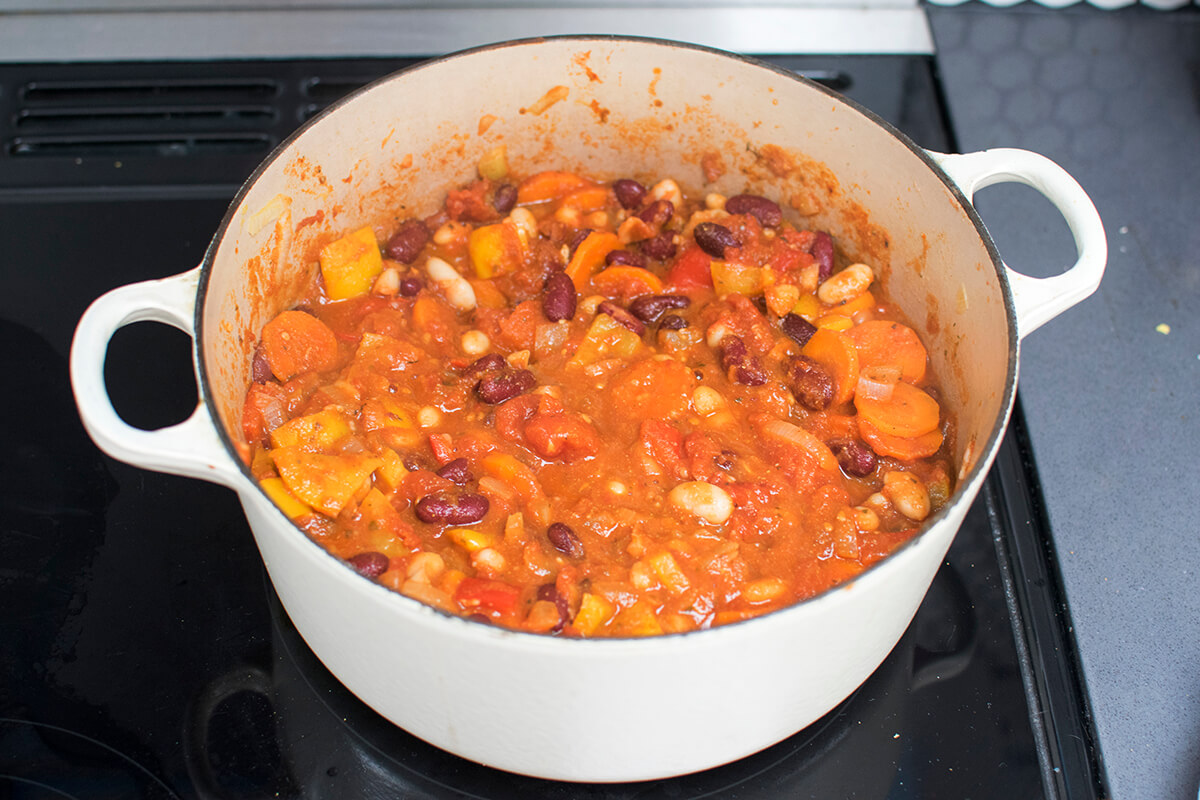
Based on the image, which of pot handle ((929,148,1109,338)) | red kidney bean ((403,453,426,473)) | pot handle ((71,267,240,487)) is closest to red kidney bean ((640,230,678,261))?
pot handle ((929,148,1109,338))

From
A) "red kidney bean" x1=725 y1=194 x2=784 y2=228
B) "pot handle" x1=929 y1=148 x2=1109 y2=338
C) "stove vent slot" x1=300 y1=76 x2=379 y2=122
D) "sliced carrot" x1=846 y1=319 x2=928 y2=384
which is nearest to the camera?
"pot handle" x1=929 y1=148 x2=1109 y2=338

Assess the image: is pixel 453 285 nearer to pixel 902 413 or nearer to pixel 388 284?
pixel 388 284

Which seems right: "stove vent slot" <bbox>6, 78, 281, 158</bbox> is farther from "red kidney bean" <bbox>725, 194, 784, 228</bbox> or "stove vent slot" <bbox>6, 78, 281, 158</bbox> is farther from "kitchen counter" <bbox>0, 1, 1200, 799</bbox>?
"red kidney bean" <bbox>725, 194, 784, 228</bbox>

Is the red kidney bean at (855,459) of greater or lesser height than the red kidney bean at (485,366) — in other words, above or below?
below

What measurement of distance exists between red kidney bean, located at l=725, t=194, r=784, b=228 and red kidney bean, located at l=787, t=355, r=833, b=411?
0.42 meters

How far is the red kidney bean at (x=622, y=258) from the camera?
7.52ft

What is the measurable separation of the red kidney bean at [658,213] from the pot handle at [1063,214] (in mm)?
640

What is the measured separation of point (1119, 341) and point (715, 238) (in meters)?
0.95

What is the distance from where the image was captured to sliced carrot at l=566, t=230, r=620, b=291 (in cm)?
230

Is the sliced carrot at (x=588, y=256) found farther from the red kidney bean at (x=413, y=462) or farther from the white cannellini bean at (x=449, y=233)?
the red kidney bean at (x=413, y=462)

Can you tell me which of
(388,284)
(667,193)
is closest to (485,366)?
(388,284)

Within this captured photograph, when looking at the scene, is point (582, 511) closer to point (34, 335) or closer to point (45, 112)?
point (34, 335)

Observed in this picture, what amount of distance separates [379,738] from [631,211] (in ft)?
4.18

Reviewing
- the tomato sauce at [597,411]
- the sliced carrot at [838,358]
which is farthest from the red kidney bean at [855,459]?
the sliced carrot at [838,358]
